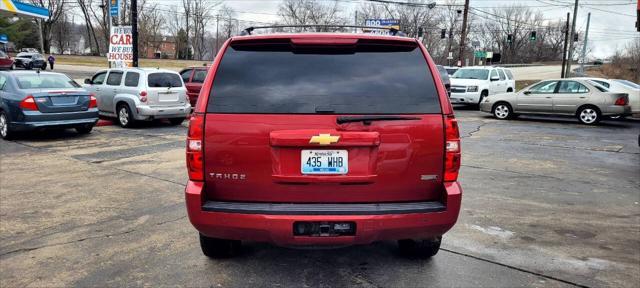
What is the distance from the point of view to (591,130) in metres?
14.2

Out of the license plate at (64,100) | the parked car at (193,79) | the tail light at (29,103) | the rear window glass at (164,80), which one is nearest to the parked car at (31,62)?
the parked car at (193,79)

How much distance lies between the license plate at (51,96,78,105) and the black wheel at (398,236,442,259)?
9065 mm

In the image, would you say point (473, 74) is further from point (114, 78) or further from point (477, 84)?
point (114, 78)

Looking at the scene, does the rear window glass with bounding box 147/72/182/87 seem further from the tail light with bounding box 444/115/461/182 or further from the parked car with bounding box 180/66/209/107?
the tail light with bounding box 444/115/461/182

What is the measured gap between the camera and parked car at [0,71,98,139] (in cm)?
988

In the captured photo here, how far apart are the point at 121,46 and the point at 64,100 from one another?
8.31 m

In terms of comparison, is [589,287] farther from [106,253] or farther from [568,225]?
[106,253]

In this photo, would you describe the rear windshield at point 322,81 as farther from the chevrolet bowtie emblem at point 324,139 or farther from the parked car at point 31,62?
the parked car at point 31,62

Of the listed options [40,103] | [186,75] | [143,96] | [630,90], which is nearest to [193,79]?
[186,75]

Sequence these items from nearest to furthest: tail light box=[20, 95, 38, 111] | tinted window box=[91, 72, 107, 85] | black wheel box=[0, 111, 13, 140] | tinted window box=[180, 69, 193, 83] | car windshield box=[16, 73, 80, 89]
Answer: tail light box=[20, 95, 38, 111], black wheel box=[0, 111, 13, 140], car windshield box=[16, 73, 80, 89], tinted window box=[91, 72, 107, 85], tinted window box=[180, 69, 193, 83]

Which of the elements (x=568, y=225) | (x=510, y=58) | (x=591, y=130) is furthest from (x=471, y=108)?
(x=510, y=58)

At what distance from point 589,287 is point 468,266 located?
891mm

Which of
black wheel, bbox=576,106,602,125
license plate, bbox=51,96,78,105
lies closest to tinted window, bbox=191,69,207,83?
license plate, bbox=51,96,78,105

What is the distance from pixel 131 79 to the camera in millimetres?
12773
